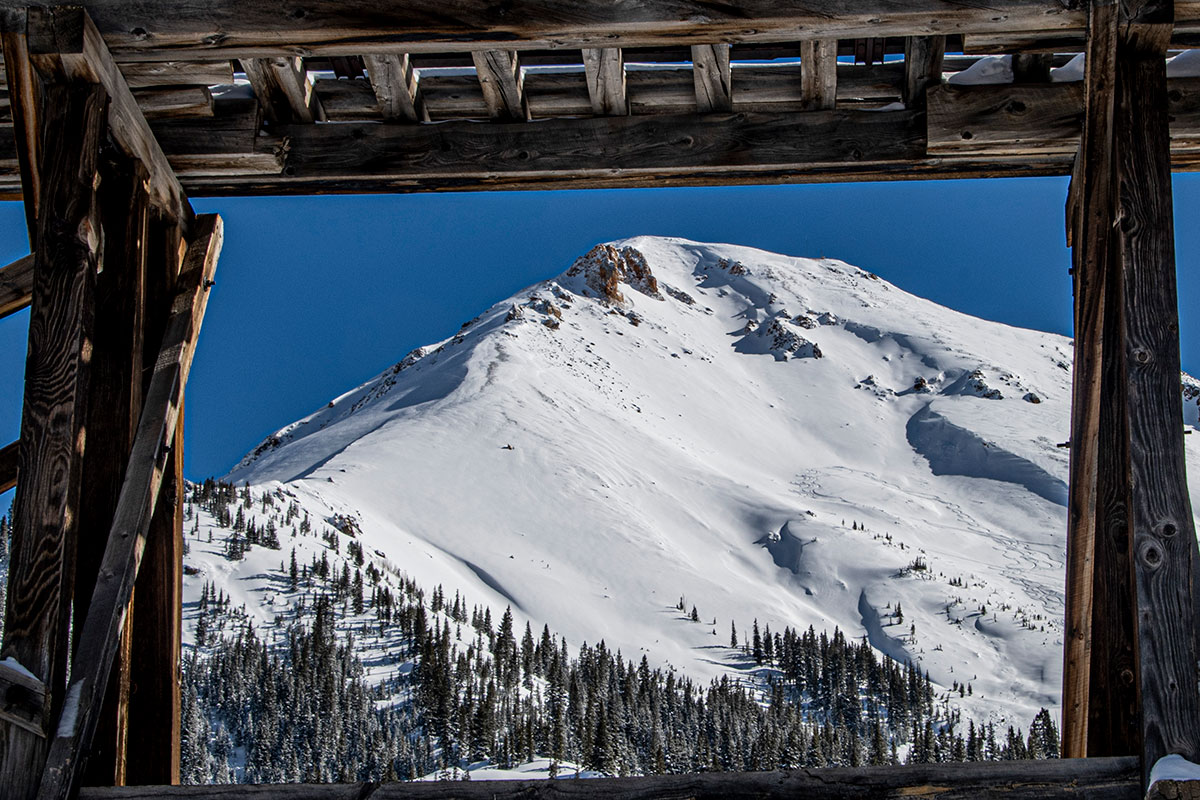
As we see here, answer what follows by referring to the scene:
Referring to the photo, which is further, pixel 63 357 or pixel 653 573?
pixel 653 573

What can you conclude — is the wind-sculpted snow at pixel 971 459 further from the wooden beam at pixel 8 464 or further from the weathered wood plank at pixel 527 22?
the wooden beam at pixel 8 464

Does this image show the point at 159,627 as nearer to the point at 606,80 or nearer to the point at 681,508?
the point at 606,80

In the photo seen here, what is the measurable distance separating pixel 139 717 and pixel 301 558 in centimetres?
9960

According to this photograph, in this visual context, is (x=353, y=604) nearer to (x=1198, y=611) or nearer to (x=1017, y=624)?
(x=1017, y=624)

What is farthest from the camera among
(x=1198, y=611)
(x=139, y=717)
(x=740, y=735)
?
(x=740, y=735)

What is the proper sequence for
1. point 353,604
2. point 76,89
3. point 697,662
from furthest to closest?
1. point 697,662
2. point 353,604
3. point 76,89

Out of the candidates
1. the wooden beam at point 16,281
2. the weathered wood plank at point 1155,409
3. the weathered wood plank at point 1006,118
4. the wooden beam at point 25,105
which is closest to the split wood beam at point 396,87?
the wooden beam at point 25,105

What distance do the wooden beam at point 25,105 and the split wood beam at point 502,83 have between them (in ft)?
4.75

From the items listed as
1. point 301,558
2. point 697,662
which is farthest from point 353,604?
point 697,662

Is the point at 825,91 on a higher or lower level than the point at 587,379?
lower

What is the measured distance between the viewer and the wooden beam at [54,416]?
303 centimetres

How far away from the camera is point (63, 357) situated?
329cm

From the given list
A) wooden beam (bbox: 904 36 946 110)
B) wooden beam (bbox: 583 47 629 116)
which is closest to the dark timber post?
wooden beam (bbox: 904 36 946 110)

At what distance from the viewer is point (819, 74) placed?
4316mm
